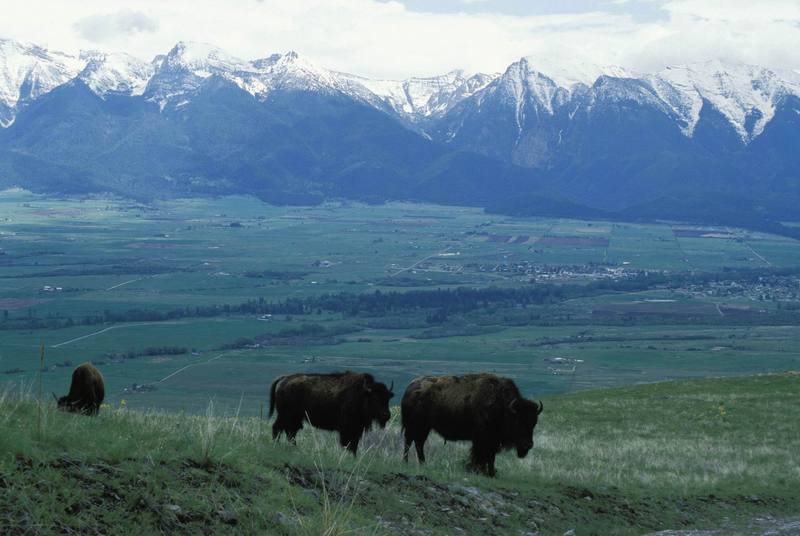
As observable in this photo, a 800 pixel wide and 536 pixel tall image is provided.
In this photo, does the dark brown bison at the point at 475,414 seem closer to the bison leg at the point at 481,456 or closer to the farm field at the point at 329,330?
the bison leg at the point at 481,456

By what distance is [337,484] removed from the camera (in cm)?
1328

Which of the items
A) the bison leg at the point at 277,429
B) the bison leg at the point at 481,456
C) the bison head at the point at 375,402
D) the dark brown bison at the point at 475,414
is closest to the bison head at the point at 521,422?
the dark brown bison at the point at 475,414

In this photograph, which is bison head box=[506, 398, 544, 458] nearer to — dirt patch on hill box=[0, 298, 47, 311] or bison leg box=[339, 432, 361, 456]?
bison leg box=[339, 432, 361, 456]

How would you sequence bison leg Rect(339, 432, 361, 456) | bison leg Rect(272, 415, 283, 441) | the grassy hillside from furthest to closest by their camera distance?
bison leg Rect(272, 415, 283, 441)
bison leg Rect(339, 432, 361, 456)
the grassy hillside

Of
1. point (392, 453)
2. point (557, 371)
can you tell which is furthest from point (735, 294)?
point (392, 453)

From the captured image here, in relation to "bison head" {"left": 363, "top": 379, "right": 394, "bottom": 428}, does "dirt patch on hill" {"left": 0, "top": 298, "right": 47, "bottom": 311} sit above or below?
below

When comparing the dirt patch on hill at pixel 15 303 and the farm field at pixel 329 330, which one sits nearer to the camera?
the farm field at pixel 329 330

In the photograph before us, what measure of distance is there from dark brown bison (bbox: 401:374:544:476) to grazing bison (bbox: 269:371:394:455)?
2.91ft

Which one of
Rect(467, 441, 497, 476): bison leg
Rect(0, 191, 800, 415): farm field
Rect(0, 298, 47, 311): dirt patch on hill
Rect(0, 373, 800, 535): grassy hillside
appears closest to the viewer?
Rect(0, 373, 800, 535): grassy hillside

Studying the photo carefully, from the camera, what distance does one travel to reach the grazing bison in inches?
708

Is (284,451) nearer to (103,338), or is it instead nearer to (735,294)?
(103,338)

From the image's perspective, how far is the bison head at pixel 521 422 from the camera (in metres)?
18.1

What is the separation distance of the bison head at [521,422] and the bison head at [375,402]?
209 cm

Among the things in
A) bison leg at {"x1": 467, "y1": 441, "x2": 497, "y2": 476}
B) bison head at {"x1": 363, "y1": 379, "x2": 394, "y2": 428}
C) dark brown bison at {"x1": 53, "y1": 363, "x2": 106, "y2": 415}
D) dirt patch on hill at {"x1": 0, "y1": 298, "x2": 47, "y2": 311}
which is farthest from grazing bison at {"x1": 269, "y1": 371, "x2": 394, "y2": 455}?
dirt patch on hill at {"x1": 0, "y1": 298, "x2": 47, "y2": 311}
